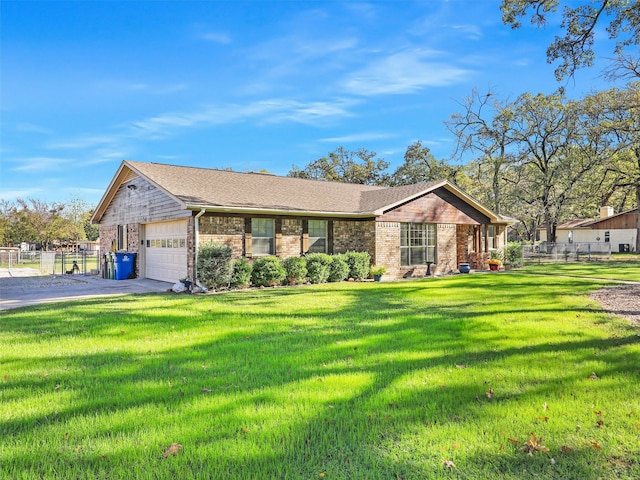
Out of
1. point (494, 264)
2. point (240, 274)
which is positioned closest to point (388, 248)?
point (494, 264)

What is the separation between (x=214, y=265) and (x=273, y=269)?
215 centimetres

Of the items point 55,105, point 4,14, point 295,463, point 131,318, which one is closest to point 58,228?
point 55,105

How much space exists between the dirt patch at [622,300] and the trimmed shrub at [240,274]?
10253 mm

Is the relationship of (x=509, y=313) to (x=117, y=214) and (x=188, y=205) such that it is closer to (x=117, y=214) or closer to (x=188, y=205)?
(x=188, y=205)

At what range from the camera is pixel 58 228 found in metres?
44.5

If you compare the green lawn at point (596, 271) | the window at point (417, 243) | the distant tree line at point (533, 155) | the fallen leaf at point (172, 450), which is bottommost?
the fallen leaf at point (172, 450)

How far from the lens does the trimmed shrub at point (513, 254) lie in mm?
22094

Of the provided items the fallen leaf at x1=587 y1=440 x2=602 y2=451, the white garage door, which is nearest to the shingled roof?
the white garage door

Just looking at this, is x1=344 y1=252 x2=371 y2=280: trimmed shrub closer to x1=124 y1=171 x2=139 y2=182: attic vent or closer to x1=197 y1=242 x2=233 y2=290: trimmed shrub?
x1=197 y1=242 x2=233 y2=290: trimmed shrub

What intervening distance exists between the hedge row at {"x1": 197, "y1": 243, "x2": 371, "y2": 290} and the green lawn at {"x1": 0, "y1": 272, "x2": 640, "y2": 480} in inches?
200

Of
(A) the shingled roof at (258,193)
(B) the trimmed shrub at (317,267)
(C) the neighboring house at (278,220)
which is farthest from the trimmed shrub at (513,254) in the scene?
(B) the trimmed shrub at (317,267)

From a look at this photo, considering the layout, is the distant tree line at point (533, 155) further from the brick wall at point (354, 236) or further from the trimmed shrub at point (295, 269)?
the trimmed shrub at point (295, 269)

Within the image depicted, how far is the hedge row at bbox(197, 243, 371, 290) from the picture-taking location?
12977mm

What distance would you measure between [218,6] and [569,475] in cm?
1433
